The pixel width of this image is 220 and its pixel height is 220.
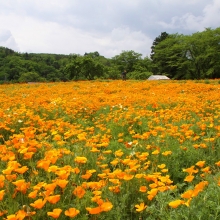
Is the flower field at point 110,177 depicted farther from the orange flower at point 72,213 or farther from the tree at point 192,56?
the tree at point 192,56

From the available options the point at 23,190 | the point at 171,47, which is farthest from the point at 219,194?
the point at 171,47

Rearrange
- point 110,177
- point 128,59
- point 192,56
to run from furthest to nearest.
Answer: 1. point 128,59
2. point 192,56
3. point 110,177

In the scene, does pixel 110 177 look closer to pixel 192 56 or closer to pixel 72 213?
pixel 72 213

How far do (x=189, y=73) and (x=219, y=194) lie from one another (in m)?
42.6

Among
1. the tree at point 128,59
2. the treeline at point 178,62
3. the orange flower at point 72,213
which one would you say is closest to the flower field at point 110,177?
the orange flower at point 72,213

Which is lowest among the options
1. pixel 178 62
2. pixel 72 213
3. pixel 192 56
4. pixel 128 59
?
pixel 72 213

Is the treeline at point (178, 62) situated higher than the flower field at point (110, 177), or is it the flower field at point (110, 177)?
the treeline at point (178, 62)

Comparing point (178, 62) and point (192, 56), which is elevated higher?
point (192, 56)

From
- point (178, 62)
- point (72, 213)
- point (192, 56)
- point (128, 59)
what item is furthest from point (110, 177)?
point (128, 59)

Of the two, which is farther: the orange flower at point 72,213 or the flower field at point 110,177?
the flower field at point 110,177

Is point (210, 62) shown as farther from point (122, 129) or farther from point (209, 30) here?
point (122, 129)

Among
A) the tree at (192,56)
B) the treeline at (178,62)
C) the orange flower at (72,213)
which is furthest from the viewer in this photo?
the treeline at (178,62)

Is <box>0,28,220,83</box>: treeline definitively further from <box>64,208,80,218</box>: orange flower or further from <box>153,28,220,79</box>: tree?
<box>64,208,80,218</box>: orange flower

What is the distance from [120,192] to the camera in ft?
8.21
